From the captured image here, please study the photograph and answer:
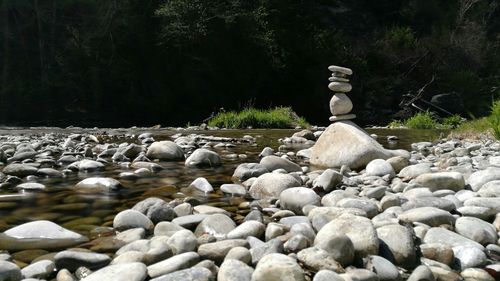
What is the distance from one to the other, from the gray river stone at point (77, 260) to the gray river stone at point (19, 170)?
2.89 meters

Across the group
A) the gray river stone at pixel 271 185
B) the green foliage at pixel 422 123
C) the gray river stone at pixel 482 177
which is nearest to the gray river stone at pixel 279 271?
the gray river stone at pixel 271 185

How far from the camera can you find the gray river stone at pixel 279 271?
2.06 meters

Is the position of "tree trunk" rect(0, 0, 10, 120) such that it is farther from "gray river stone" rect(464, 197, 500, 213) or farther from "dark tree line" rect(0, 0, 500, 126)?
"gray river stone" rect(464, 197, 500, 213)

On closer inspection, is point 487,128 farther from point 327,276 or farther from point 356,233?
point 327,276

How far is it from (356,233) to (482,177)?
1845 mm

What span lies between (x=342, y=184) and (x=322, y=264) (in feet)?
6.83

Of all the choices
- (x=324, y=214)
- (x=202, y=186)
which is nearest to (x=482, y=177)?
(x=324, y=214)

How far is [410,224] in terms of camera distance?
9.06 feet

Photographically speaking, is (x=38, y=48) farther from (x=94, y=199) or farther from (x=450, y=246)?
(x=450, y=246)

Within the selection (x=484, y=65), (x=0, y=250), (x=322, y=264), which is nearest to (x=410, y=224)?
(x=322, y=264)

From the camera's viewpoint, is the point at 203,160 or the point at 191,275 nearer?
the point at 191,275

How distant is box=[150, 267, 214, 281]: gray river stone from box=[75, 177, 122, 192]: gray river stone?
2251mm

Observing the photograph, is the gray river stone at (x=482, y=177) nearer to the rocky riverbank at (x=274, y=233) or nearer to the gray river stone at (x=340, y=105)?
the rocky riverbank at (x=274, y=233)

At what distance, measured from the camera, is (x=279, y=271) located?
2.07 metres
